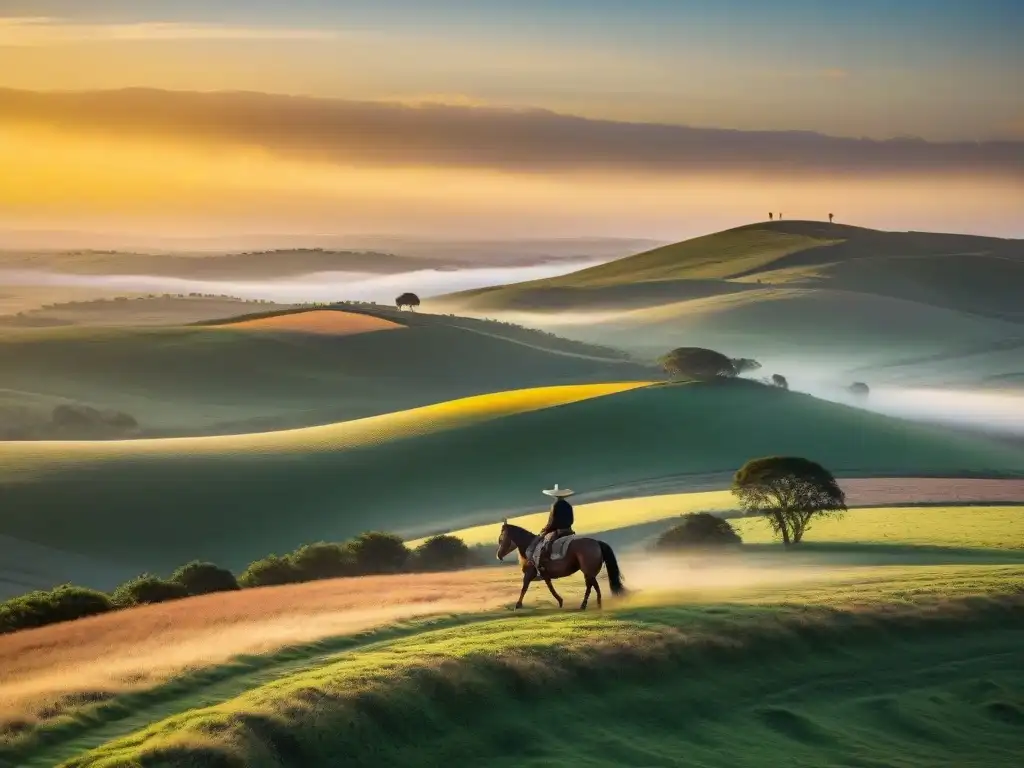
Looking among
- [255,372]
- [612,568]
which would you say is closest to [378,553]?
[612,568]

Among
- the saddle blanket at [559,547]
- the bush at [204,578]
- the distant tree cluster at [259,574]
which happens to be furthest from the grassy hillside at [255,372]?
the saddle blanket at [559,547]

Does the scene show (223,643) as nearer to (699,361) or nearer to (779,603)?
(779,603)

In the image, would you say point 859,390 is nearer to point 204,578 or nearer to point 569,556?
point 204,578

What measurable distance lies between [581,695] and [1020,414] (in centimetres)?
13091

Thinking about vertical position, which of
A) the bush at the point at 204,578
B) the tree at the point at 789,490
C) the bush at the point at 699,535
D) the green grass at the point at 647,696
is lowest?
the green grass at the point at 647,696

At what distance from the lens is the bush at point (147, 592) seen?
→ 49781 millimetres

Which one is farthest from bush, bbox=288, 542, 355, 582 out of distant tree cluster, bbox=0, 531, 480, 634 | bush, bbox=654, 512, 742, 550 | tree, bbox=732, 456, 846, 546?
tree, bbox=732, 456, 846, 546

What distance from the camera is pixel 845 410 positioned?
390 feet

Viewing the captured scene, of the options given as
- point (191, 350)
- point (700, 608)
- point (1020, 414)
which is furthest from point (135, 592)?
point (191, 350)

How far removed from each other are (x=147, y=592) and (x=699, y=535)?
84.6ft

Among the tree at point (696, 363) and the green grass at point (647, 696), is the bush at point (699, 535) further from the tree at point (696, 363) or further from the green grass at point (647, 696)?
the tree at point (696, 363)

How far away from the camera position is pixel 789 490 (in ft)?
221

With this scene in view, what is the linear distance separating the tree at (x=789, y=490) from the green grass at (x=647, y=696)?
2037 cm

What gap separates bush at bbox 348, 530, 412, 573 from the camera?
65.8m
